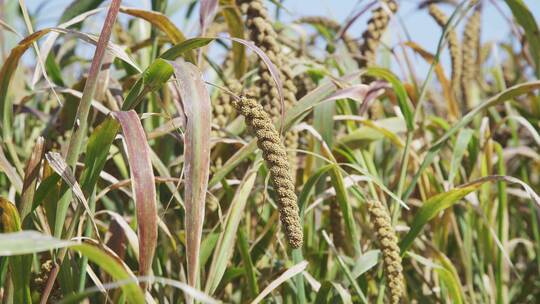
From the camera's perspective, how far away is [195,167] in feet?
2.90

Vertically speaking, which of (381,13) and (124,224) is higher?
(381,13)

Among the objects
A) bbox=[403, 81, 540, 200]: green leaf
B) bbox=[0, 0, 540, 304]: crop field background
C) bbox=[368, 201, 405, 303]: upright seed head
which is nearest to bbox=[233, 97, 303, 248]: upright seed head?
bbox=[0, 0, 540, 304]: crop field background

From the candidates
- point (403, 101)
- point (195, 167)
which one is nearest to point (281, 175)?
point (195, 167)

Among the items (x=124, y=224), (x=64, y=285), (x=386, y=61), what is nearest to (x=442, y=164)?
(x=386, y=61)

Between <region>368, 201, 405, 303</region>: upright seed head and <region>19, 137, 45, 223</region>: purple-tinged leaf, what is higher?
<region>19, 137, 45, 223</region>: purple-tinged leaf

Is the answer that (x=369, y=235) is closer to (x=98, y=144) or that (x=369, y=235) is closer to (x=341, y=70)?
(x=341, y=70)

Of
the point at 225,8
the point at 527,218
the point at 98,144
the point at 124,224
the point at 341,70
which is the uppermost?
the point at 225,8

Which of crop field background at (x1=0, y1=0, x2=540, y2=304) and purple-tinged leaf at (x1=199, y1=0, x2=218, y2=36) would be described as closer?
crop field background at (x1=0, y1=0, x2=540, y2=304)

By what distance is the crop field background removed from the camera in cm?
94

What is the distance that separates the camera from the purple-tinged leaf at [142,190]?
916 millimetres

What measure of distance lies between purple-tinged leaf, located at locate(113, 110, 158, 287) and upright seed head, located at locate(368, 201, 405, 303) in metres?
0.43

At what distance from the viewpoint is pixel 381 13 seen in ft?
5.83

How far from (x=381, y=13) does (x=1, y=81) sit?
907mm

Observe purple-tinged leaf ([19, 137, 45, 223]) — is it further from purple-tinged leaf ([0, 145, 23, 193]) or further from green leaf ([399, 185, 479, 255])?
green leaf ([399, 185, 479, 255])
